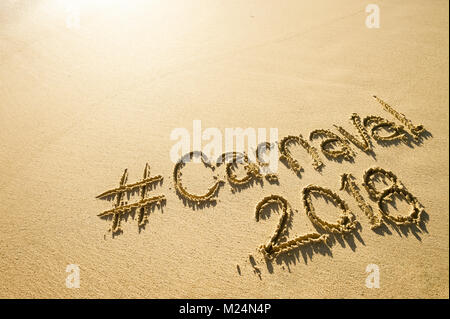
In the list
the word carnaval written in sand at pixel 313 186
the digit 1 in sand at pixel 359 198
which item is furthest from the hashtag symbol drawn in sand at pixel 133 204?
the digit 1 in sand at pixel 359 198

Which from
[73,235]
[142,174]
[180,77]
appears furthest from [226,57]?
[73,235]

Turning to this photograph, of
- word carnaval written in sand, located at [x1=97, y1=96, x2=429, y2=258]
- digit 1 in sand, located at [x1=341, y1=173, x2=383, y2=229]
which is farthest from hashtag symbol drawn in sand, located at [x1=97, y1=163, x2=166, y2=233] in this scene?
digit 1 in sand, located at [x1=341, y1=173, x2=383, y2=229]

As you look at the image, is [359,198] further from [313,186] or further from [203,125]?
[203,125]

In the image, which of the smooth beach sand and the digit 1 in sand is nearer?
the smooth beach sand

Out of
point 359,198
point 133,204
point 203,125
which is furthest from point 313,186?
point 133,204

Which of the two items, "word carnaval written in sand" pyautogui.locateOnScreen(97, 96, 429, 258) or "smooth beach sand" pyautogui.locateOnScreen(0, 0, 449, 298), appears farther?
"word carnaval written in sand" pyautogui.locateOnScreen(97, 96, 429, 258)

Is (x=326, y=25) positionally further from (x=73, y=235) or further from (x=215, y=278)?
(x=73, y=235)

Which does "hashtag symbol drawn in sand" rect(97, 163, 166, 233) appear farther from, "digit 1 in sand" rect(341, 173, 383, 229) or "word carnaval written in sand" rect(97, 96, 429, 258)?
"digit 1 in sand" rect(341, 173, 383, 229)
